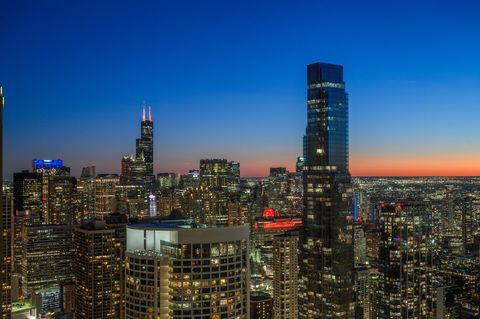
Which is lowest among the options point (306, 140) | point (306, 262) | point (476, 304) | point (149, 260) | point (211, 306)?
point (476, 304)

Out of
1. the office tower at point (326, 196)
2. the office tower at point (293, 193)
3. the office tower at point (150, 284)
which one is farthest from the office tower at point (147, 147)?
the office tower at point (150, 284)

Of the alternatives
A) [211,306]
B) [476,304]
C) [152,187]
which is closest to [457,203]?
[476,304]

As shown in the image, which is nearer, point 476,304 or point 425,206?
point 425,206

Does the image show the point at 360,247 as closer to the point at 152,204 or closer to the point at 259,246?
the point at 259,246

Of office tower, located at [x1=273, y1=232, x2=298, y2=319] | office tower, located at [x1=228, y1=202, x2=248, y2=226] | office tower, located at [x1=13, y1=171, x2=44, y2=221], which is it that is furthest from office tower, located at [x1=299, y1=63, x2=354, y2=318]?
office tower, located at [x1=13, y1=171, x2=44, y2=221]

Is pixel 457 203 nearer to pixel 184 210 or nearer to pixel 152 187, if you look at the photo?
pixel 184 210

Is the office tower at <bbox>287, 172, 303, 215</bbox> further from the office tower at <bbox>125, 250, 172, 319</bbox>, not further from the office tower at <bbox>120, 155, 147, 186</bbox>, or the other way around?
the office tower at <bbox>125, 250, 172, 319</bbox>
